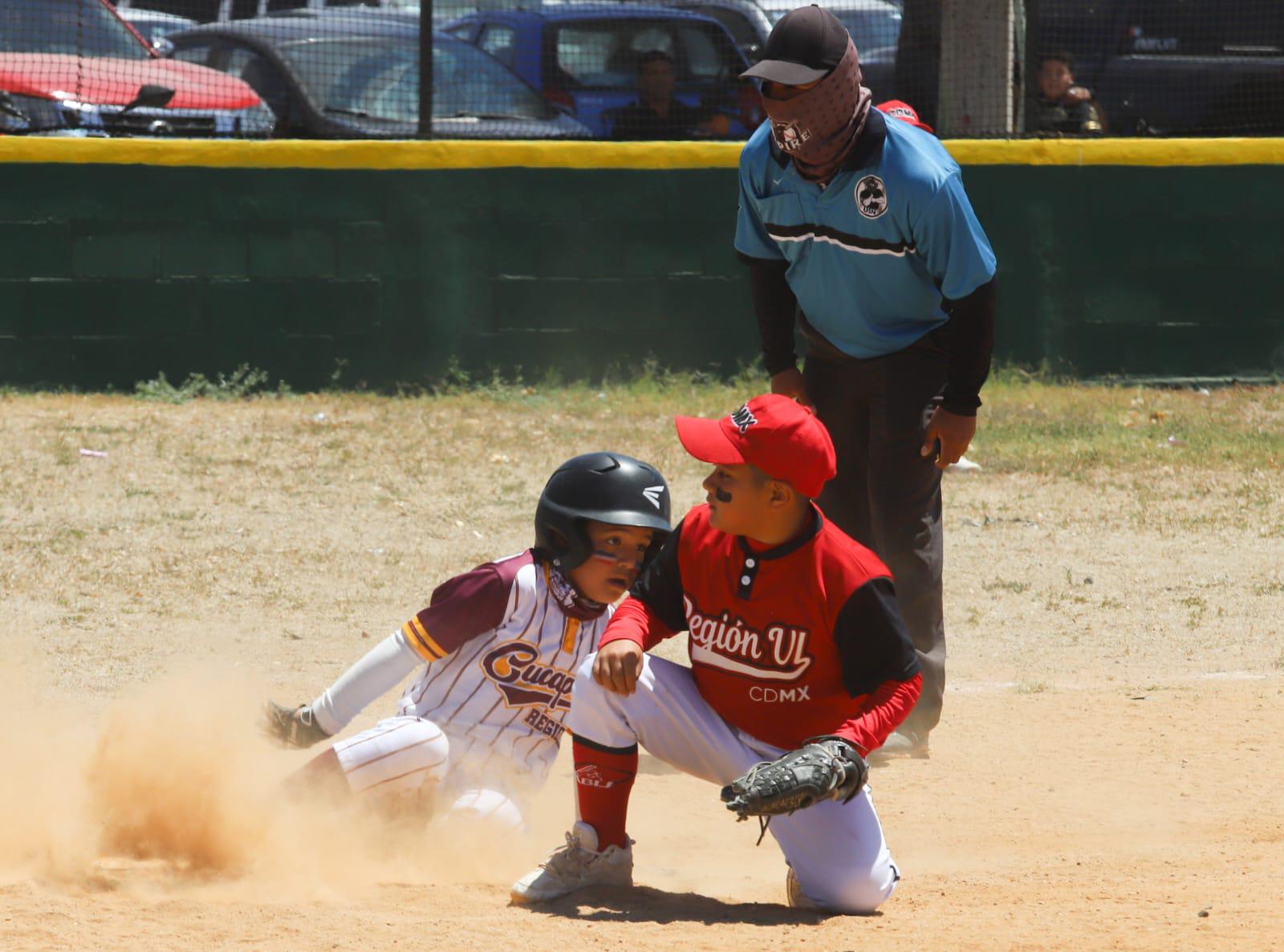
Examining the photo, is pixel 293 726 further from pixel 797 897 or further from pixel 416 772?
pixel 797 897

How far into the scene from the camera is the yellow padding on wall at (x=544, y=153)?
33.6ft

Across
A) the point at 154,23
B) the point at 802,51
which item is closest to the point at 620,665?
the point at 802,51

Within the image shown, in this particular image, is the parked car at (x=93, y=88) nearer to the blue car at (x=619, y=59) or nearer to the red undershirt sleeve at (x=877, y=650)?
the blue car at (x=619, y=59)

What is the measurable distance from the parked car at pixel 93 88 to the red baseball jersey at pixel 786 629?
25.4 feet

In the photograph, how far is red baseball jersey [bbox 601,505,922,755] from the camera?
354 cm

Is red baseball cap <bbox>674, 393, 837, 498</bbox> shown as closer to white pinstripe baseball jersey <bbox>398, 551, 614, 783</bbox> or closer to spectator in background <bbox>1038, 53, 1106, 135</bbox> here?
white pinstripe baseball jersey <bbox>398, 551, 614, 783</bbox>

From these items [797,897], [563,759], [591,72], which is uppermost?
[591,72]

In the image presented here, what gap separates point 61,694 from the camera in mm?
5219

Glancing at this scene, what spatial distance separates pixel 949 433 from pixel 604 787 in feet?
5.12

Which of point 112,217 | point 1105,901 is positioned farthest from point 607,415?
point 1105,901

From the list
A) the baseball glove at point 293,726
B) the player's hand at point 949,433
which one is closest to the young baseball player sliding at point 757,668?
the baseball glove at point 293,726

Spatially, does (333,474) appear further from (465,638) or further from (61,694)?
(465,638)

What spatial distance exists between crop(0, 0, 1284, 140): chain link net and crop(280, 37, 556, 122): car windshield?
0.01m

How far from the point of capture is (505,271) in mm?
10617
